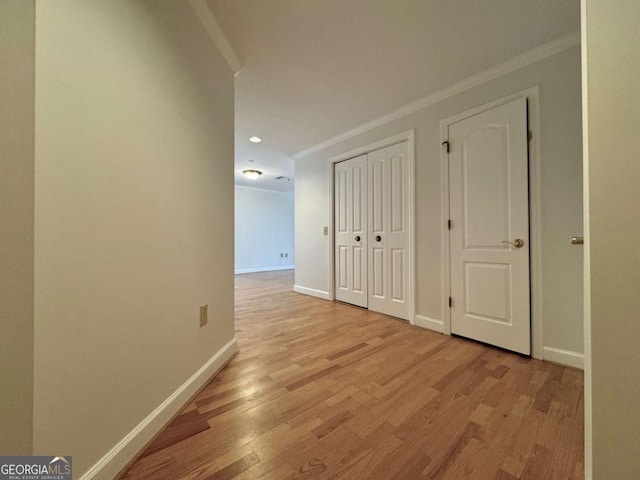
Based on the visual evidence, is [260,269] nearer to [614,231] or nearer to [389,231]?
[389,231]

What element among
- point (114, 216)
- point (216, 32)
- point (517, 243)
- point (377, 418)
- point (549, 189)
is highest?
point (216, 32)

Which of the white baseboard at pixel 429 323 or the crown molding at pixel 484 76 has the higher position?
the crown molding at pixel 484 76

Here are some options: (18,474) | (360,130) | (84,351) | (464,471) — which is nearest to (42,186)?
(84,351)

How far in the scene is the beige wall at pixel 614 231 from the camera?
596 mm

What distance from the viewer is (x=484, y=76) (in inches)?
79.0

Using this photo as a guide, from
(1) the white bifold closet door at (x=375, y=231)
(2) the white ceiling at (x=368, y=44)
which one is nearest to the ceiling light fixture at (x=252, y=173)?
(1) the white bifold closet door at (x=375, y=231)

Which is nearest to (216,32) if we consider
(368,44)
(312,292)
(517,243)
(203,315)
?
(368,44)

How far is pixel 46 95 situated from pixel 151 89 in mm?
484

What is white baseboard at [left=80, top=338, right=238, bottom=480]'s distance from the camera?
31.9 inches

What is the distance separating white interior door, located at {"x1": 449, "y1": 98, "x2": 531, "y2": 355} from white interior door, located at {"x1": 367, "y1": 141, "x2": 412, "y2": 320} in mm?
523

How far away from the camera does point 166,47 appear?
1.15 metres

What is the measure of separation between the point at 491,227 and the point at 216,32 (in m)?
2.55

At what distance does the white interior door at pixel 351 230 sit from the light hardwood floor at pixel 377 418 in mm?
1286

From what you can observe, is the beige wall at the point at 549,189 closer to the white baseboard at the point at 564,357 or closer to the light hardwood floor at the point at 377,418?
the white baseboard at the point at 564,357
